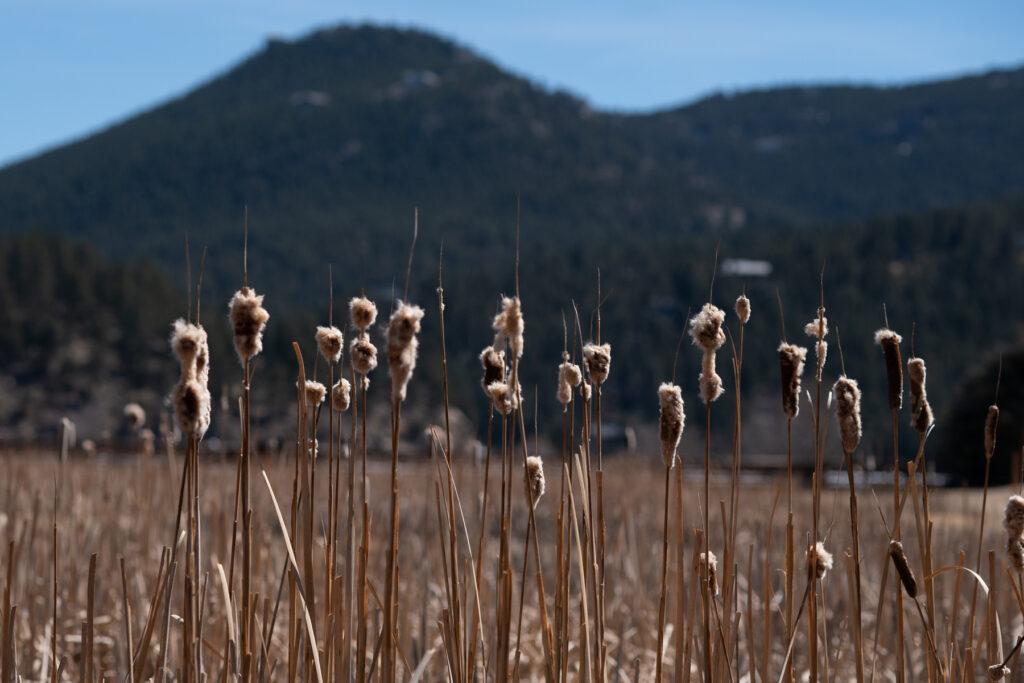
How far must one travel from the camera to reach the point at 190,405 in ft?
3.91

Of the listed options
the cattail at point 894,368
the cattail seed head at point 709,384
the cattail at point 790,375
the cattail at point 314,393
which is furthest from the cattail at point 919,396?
the cattail at point 314,393

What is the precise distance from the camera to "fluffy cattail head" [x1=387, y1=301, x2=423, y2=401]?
1.26 metres

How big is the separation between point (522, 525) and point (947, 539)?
8.54ft

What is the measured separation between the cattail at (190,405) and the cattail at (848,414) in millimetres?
809

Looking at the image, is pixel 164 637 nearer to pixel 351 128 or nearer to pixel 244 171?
pixel 244 171

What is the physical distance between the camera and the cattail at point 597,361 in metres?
1.58

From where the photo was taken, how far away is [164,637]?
160 cm

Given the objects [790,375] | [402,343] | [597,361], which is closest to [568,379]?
[597,361]

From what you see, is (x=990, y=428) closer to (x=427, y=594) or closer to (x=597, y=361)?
(x=597, y=361)

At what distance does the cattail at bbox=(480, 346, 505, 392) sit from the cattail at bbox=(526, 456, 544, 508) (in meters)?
0.12

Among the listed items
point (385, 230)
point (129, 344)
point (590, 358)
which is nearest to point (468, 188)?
point (385, 230)

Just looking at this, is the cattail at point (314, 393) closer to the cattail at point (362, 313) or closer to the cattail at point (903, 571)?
the cattail at point (362, 313)

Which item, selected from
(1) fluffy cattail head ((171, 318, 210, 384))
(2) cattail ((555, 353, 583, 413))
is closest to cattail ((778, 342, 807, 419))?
(2) cattail ((555, 353, 583, 413))

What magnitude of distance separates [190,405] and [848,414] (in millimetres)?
841
